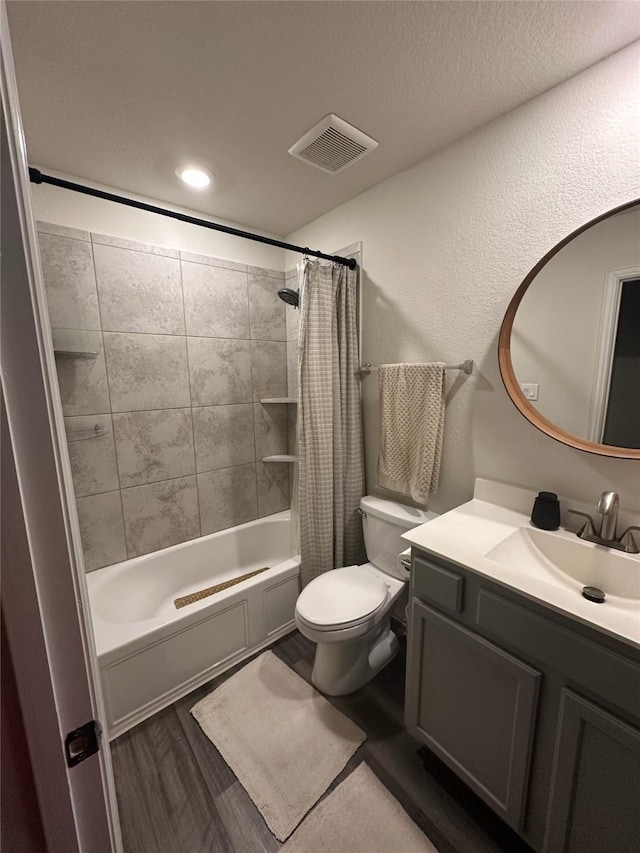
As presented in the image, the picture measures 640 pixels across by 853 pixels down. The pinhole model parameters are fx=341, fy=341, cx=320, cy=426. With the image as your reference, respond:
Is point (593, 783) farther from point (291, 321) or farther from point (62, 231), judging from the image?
point (62, 231)

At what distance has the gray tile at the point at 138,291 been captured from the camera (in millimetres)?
1776

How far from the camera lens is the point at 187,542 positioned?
216cm

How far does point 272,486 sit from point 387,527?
1069mm

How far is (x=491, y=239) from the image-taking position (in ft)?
4.56

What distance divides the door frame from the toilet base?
1320 millimetres

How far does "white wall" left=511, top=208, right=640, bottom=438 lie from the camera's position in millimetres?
1125

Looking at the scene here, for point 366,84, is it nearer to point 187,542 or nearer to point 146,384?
point 146,384

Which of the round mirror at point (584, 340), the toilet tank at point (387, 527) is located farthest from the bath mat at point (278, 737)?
the round mirror at point (584, 340)

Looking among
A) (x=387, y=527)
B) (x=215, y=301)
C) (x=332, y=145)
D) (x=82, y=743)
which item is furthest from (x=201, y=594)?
(x=332, y=145)

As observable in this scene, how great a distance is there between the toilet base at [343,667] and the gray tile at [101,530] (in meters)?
1.23

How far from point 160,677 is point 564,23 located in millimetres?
2712

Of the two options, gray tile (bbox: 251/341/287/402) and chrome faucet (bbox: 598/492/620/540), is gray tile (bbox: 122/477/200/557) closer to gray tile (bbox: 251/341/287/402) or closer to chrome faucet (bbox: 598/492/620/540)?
gray tile (bbox: 251/341/287/402)

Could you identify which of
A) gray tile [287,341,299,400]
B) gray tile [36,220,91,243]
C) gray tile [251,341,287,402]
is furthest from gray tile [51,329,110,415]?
gray tile [287,341,299,400]

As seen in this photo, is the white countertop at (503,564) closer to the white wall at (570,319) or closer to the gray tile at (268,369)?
the white wall at (570,319)
